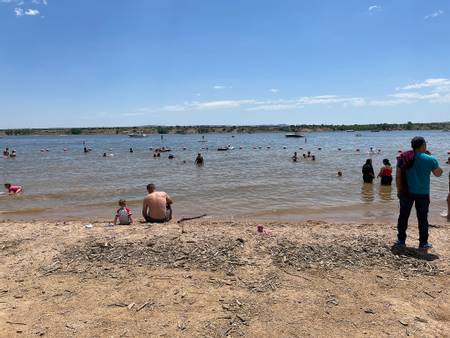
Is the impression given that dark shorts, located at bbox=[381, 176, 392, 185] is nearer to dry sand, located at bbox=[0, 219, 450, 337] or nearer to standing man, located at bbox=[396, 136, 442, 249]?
dry sand, located at bbox=[0, 219, 450, 337]

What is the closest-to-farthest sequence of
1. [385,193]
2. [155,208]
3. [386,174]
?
[155,208]
[385,193]
[386,174]

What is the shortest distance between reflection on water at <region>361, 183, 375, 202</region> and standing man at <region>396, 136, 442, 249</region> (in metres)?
9.18

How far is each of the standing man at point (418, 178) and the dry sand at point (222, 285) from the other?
0.58 meters

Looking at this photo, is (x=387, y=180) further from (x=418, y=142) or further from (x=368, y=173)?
(x=418, y=142)

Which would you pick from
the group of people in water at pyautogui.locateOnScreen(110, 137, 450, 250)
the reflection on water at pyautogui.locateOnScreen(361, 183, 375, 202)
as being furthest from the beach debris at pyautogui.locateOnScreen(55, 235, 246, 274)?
the reflection on water at pyautogui.locateOnScreen(361, 183, 375, 202)

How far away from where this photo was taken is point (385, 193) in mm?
17266

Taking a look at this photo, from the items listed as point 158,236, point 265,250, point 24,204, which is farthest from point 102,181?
point 265,250

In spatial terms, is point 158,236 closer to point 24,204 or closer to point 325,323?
point 325,323

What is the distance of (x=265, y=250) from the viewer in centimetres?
696

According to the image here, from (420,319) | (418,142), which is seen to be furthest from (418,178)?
(420,319)

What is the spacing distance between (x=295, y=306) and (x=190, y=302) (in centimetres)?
142

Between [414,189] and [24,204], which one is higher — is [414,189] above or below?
above

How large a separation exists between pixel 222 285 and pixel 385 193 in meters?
13.5

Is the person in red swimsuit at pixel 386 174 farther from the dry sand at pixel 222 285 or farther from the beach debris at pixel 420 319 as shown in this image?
the beach debris at pixel 420 319
